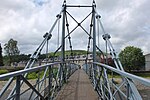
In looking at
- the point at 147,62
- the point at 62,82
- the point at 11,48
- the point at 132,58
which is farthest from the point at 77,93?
the point at 11,48

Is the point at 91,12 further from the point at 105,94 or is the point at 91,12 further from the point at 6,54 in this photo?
the point at 6,54

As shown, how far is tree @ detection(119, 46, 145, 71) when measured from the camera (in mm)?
48312

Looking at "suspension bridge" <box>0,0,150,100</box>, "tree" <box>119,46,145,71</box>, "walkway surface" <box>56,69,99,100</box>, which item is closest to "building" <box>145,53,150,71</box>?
"tree" <box>119,46,145,71</box>

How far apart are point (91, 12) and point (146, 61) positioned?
42.4m

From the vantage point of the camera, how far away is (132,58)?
49125mm

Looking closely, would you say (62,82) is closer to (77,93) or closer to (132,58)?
(77,93)

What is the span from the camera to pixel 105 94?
5.01 metres

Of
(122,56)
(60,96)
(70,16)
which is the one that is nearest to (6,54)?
(122,56)

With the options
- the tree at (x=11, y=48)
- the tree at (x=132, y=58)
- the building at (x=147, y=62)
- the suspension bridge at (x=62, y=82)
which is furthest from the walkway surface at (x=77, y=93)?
the tree at (x=11, y=48)

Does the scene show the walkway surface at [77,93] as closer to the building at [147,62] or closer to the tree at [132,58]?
the tree at [132,58]

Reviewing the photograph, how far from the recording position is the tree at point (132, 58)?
159 feet

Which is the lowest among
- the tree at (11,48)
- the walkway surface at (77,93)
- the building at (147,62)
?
the walkway surface at (77,93)

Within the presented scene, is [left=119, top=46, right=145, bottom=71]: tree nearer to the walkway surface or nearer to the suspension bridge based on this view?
the suspension bridge

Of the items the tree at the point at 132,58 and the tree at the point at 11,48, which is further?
the tree at the point at 11,48
